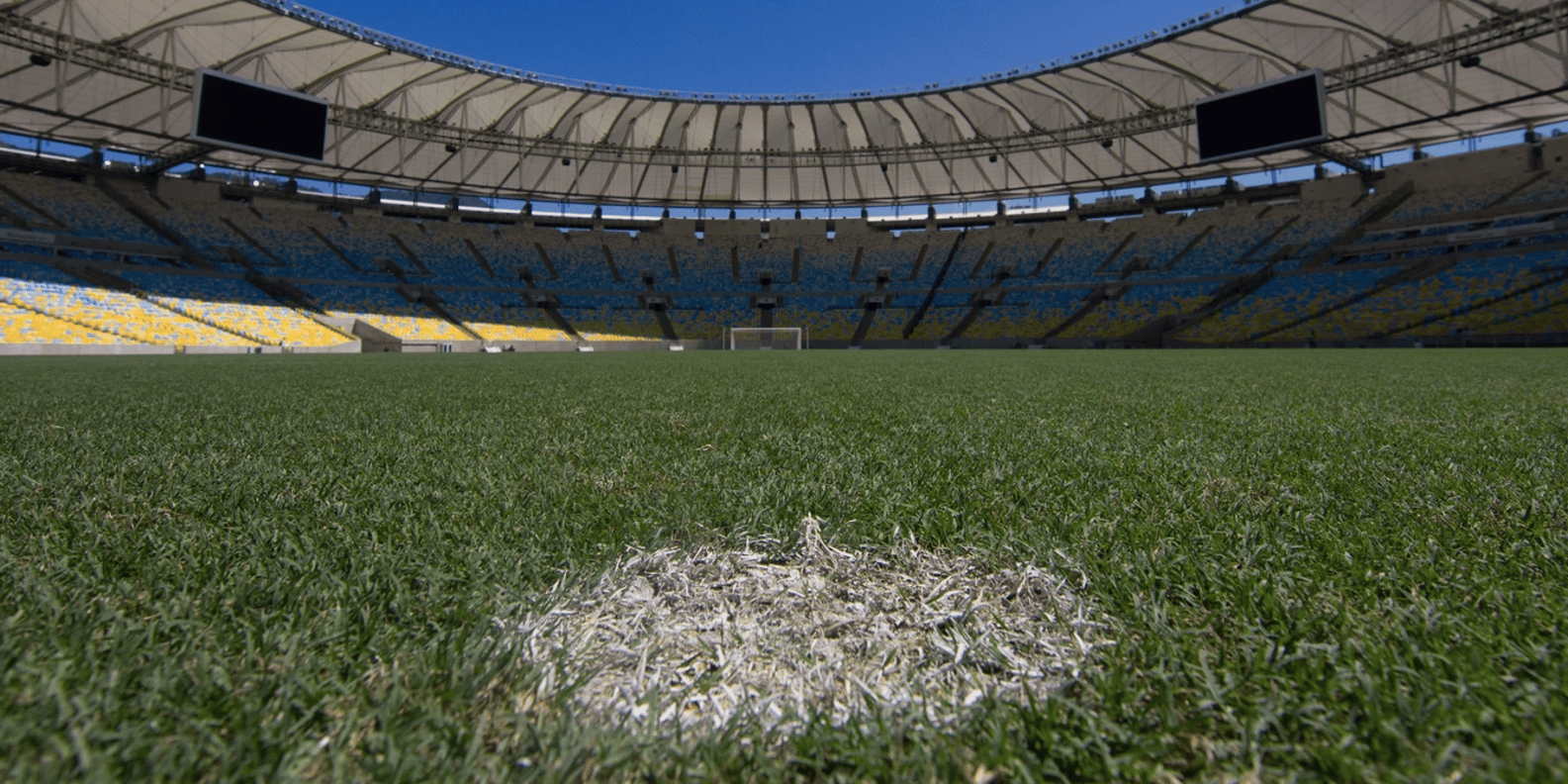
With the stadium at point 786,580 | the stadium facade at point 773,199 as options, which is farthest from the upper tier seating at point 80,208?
the stadium at point 786,580

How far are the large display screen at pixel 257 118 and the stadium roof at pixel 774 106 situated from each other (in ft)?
3.76

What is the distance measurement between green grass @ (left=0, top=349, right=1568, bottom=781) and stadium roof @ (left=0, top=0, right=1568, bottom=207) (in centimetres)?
2619

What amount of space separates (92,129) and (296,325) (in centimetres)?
1108

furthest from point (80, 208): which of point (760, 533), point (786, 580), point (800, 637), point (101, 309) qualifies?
point (800, 637)

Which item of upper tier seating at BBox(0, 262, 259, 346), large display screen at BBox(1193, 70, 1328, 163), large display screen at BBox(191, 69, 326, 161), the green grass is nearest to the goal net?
large display screen at BBox(191, 69, 326, 161)

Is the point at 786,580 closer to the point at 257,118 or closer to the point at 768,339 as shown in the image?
the point at 257,118

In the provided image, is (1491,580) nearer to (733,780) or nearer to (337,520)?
(733,780)

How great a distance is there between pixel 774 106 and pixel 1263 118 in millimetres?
20367

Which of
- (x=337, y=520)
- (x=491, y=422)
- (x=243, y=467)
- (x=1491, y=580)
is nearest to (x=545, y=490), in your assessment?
(x=337, y=520)

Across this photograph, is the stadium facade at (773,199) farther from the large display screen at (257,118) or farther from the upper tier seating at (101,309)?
the large display screen at (257,118)

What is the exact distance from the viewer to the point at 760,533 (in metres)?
1.47

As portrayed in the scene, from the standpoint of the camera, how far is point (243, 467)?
213 cm

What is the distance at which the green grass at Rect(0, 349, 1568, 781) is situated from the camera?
0.67 meters

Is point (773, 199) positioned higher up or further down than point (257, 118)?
higher up
